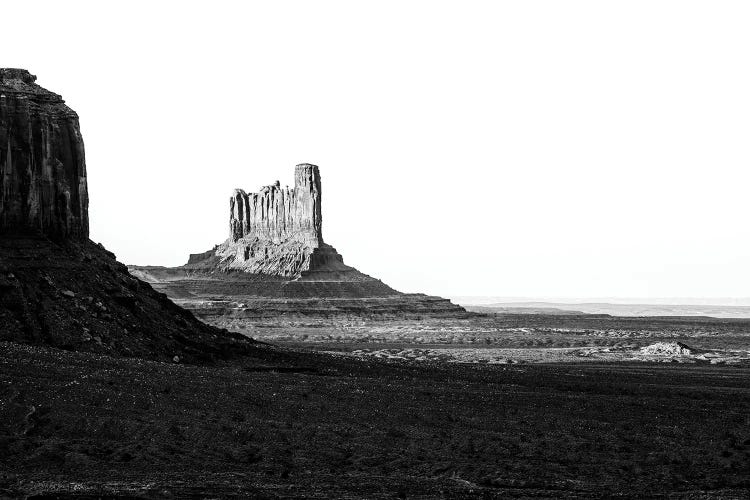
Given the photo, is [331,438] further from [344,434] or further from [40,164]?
[40,164]

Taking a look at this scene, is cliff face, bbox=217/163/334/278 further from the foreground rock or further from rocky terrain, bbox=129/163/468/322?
the foreground rock

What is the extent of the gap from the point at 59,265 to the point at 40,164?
17.4 ft

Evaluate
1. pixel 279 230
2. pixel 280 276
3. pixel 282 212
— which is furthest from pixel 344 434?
pixel 282 212

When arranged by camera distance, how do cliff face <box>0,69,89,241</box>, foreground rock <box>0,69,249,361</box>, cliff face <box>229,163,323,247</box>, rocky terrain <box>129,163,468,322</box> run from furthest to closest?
cliff face <box>229,163,323,247</box> → rocky terrain <box>129,163,468,322</box> → cliff face <box>0,69,89,241</box> → foreground rock <box>0,69,249,361</box>

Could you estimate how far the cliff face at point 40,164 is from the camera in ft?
139

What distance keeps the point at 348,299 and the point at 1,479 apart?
106948 millimetres

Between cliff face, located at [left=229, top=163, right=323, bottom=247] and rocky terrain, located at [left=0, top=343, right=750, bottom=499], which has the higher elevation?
cliff face, located at [left=229, top=163, right=323, bottom=247]

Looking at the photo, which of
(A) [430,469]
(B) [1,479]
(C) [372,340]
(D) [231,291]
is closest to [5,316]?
(B) [1,479]

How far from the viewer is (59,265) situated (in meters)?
41.1

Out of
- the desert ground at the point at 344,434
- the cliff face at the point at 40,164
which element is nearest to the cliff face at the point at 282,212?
the cliff face at the point at 40,164

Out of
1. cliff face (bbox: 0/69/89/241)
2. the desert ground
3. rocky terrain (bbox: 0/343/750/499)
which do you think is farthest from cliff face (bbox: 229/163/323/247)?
rocky terrain (bbox: 0/343/750/499)

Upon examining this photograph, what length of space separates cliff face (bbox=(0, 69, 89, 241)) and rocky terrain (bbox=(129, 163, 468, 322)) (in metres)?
56.7

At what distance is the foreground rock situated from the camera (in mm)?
37156

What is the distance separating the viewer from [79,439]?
2284 cm
